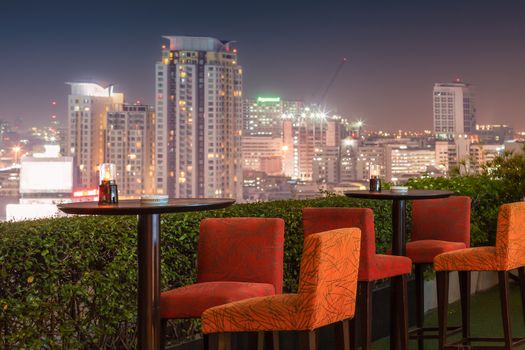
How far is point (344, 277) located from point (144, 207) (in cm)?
74

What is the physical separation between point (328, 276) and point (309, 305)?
0.44 feet

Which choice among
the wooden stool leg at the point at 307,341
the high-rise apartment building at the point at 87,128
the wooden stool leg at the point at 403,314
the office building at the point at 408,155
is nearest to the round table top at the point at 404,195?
the wooden stool leg at the point at 403,314

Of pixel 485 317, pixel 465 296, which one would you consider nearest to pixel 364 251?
A: pixel 465 296

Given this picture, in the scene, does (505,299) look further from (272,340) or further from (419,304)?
(272,340)

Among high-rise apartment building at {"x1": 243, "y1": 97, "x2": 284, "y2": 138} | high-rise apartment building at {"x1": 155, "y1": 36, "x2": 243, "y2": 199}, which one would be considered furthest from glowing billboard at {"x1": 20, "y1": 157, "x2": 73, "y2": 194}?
high-rise apartment building at {"x1": 243, "y1": 97, "x2": 284, "y2": 138}

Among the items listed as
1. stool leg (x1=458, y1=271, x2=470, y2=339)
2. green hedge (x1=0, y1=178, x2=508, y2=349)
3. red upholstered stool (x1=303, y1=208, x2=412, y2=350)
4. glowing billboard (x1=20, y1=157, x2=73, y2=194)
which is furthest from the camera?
glowing billboard (x1=20, y1=157, x2=73, y2=194)

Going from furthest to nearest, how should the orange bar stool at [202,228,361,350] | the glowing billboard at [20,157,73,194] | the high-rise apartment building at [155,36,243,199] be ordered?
the high-rise apartment building at [155,36,243,199] < the glowing billboard at [20,157,73,194] < the orange bar stool at [202,228,361,350]

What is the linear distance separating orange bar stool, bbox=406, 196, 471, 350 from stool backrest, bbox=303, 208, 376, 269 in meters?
0.87

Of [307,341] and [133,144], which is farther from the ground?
[133,144]

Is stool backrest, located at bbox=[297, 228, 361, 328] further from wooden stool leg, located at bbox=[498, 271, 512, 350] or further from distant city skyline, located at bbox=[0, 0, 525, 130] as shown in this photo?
distant city skyline, located at bbox=[0, 0, 525, 130]

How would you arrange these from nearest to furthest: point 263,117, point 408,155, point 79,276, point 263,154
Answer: point 79,276
point 408,155
point 263,154
point 263,117

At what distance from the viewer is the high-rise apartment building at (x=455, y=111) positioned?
29.4m

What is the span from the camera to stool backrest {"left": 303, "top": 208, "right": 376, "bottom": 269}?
149 inches

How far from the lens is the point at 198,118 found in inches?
2028
